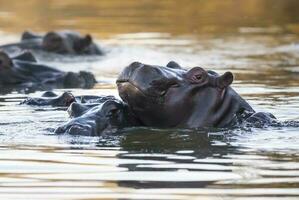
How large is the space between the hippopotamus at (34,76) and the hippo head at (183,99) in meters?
4.75

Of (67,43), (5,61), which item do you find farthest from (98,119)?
(67,43)

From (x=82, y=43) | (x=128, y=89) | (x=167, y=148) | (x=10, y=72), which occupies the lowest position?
(x=167, y=148)

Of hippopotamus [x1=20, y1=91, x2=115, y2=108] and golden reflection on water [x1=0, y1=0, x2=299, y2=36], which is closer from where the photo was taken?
hippopotamus [x1=20, y1=91, x2=115, y2=108]

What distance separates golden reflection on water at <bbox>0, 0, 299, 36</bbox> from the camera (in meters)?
22.7

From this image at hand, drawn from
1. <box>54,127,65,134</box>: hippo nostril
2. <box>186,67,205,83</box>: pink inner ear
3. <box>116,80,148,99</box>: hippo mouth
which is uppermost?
<box>186,67,205,83</box>: pink inner ear

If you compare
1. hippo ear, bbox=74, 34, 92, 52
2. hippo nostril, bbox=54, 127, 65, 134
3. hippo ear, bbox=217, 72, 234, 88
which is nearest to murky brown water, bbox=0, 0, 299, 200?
hippo nostril, bbox=54, 127, 65, 134

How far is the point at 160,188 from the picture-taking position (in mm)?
6016

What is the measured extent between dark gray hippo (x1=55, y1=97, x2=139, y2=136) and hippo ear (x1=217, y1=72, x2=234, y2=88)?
75 centimetres

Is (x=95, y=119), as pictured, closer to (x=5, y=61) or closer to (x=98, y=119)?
(x=98, y=119)

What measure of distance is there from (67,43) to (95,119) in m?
9.46

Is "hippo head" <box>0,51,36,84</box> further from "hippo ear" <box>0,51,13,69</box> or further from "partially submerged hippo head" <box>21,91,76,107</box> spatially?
"partially submerged hippo head" <box>21,91,76,107</box>

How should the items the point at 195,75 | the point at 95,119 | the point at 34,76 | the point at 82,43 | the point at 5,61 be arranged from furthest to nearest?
the point at 82,43 → the point at 34,76 → the point at 5,61 → the point at 195,75 → the point at 95,119

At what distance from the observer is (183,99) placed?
8.30 m

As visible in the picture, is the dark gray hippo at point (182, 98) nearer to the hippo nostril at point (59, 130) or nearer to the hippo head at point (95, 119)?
the hippo head at point (95, 119)
